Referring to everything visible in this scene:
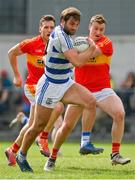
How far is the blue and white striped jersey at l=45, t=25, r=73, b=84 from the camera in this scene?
39.8 feet

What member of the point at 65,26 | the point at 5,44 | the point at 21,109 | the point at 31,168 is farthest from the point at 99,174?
the point at 5,44

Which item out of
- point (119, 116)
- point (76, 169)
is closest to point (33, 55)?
point (119, 116)

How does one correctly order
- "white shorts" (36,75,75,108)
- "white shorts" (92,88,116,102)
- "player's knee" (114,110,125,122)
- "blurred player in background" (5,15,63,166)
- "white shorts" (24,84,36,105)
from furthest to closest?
"white shorts" (24,84,36,105) → "blurred player in background" (5,15,63,166) → "white shorts" (92,88,116,102) → "player's knee" (114,110,125,122) → "white shorts" (36,75,75,108)

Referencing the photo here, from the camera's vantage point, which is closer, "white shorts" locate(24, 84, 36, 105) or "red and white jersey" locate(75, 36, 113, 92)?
"red and white jersey" locate(75, 36, 113, 92)

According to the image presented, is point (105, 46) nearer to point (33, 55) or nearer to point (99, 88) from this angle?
point (99, 88)

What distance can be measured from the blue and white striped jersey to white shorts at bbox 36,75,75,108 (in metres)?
0.06

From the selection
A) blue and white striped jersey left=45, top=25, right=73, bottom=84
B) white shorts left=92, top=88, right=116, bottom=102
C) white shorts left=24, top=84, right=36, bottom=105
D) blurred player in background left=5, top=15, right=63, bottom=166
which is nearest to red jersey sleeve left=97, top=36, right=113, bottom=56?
white shorts left=92, top=88, right=116, bottom=102

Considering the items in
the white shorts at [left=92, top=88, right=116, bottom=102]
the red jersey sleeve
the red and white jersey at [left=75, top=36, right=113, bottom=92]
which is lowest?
the white shorts at [left=92, top=88, right=116, bottom=102]

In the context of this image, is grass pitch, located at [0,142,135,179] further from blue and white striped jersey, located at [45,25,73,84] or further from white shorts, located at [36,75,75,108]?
blue and white striped jersey, located at [45,25,73,84]

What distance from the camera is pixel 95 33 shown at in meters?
14.1

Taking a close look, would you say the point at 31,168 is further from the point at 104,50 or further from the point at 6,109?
the point at 6,109

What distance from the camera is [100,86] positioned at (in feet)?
46.1

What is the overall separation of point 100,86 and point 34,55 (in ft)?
4.04

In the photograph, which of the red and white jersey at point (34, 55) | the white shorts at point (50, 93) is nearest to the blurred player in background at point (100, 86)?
the red and white jersey at point (34, 55)
